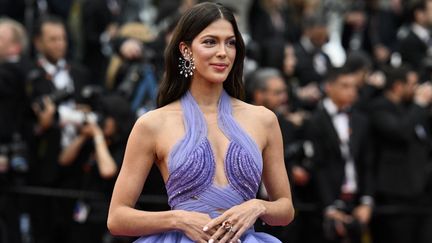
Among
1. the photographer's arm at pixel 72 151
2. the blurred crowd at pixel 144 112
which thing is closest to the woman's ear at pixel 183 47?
the blurred crowd at pixel 144 112

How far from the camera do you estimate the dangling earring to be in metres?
4.79

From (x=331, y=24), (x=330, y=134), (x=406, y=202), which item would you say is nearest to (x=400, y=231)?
(x=406, y=202)

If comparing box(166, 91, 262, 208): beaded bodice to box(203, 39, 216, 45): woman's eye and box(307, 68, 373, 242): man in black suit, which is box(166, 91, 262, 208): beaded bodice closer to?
box(203, 39, 216, 45): woman's eye

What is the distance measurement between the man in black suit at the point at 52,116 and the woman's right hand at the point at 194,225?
4891 mm

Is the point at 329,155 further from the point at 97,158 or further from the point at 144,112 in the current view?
the point at 97,158

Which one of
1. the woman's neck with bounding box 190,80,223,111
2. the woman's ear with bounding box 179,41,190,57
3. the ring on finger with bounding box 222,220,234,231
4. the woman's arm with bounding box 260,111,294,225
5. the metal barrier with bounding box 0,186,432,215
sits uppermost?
the woman's ear with bounding box 179,41,190,57

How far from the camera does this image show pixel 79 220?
9.48 m

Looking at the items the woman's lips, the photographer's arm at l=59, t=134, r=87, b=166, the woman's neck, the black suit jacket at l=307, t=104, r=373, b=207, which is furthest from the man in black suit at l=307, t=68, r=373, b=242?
the woman's lips

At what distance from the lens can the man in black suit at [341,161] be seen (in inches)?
378

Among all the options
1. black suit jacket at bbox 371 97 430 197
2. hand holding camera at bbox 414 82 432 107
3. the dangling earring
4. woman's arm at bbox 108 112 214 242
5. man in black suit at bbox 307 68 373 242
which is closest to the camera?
woman's arm at bbox 108 112 214 242

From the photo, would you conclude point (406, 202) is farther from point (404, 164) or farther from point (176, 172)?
point (176, 172)

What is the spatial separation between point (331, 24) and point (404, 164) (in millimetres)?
4926

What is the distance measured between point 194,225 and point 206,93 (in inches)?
26.0

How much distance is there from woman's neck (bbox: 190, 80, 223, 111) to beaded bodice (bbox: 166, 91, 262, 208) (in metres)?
0.08
